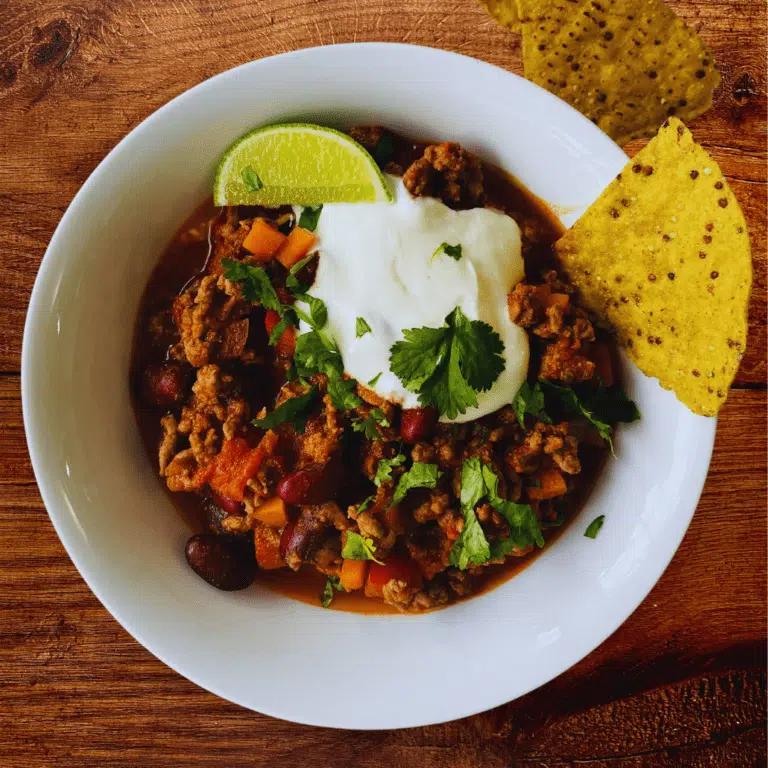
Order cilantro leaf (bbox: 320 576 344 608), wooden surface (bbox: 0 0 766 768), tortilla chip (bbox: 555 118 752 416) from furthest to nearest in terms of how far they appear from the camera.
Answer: wooden surface (bbox: 0 0 766 768)
cilantro leaf (bbox: 320 576 344 608)
tortilla chip (bbox: 555 118 752 416)

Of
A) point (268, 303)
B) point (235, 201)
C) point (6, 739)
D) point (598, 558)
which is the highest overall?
point (235, 201)

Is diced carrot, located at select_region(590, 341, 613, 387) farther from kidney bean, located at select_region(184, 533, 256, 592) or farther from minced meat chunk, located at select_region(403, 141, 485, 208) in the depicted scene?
kidney bean, located at select_region(184, 533, 256, 592)

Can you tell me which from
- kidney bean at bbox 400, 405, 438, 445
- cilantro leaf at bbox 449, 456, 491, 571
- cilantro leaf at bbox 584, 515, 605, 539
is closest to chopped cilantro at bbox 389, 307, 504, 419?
kidney bean at bbox 400, 405, 438, 445

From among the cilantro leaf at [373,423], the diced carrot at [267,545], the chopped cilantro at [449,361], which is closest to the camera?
the chopped cilantro at [449,361]

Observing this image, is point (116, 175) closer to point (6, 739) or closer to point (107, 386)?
point (107, 386)

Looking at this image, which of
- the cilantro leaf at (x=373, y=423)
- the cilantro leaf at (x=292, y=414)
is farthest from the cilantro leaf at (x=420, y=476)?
the cilantro leaf at (x=292, y=414)

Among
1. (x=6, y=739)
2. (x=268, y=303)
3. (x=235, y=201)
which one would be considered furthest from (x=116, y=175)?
(x=6, y=739)

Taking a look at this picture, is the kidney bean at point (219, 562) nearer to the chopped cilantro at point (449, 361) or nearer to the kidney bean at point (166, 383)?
the kidney bean at point (166, 383)
